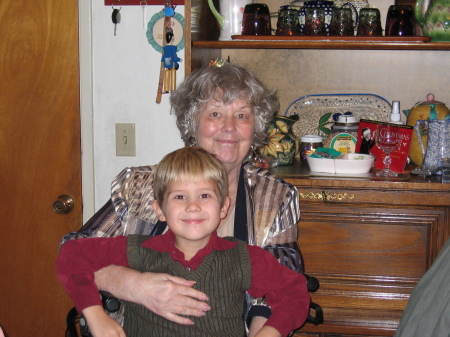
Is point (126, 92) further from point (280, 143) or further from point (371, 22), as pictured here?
point (371, 22)

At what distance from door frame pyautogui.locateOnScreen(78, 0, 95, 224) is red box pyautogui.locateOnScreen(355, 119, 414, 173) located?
1054 mm

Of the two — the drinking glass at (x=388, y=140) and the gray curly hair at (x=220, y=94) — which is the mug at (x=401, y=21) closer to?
the drinking glass at (x=388, y=140)

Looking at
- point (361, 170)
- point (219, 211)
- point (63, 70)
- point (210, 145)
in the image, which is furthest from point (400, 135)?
point (63, 70)

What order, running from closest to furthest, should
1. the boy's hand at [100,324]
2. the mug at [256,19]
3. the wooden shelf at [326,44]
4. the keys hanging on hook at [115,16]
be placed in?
the boy's hand at [100,324] → the wooden shelf at [326,44] → the mug at [256,19] → the keys hanging on hook at [115,16]

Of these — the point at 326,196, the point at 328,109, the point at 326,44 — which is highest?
the point at 326,44

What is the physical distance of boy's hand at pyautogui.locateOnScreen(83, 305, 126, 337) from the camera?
136 centimetres

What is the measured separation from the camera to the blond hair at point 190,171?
4.80 feet

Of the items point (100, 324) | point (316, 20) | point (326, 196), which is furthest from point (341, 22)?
point (100, 324)

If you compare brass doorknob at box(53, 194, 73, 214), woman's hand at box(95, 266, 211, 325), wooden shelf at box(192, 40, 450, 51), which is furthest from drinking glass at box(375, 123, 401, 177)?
brass doorknob at box(53, 194, 73, 214)

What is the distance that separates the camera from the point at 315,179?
1.95 m

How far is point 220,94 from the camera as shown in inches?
71.6

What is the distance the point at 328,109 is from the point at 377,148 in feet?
1.21

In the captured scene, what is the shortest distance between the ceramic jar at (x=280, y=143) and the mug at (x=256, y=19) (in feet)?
1.12

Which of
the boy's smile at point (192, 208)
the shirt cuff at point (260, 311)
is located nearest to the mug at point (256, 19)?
the boy's smile at point (192, 208)
